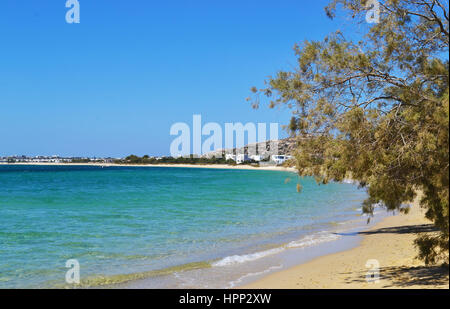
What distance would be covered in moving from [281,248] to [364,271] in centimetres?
474

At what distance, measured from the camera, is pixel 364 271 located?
1049cm

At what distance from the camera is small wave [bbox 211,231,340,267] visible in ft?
42.5

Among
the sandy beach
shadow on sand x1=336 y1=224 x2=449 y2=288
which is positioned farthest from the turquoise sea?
shadow on sand x1=336 y1=224 x2=449 y2=288

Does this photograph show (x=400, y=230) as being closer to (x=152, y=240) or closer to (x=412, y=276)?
(x=412, y=276)

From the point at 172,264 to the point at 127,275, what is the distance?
5.26 feet

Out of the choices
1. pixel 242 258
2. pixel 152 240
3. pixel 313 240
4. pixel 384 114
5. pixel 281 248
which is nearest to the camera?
pixel 384 114

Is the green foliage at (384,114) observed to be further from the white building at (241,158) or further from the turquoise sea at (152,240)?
the white building at (241,158)

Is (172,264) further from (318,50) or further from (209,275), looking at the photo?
(318,50)

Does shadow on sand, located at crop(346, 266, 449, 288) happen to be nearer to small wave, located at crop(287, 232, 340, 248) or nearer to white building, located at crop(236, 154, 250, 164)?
small wave, located at crop(287, 232, 340, 248)

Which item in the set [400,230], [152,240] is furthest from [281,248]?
[400,230]

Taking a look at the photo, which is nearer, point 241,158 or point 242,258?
point 242,258

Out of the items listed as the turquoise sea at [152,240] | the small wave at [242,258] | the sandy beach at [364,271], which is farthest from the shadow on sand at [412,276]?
the small wave at [242,258]

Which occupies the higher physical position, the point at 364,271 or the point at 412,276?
the point at 412,276

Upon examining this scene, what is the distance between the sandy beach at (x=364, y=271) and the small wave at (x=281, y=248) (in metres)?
1.67
